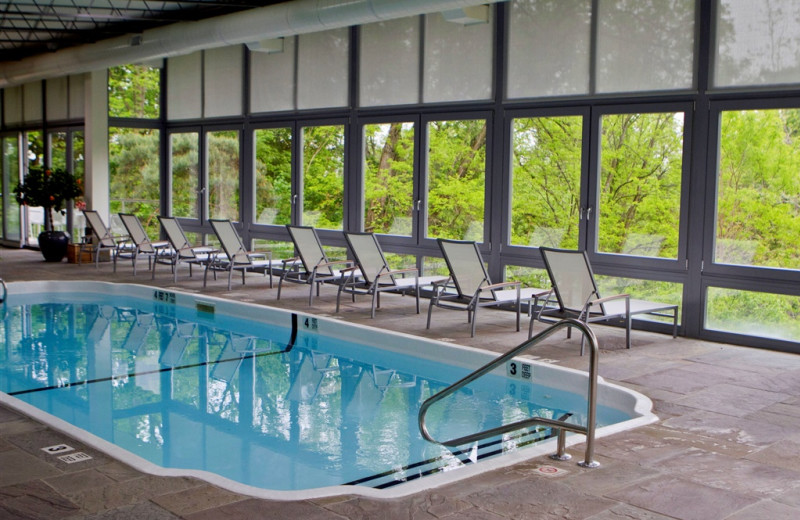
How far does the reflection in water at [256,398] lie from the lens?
5414 millimetres

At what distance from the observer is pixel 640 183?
→ 9000 mm

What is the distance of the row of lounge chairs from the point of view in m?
7.96

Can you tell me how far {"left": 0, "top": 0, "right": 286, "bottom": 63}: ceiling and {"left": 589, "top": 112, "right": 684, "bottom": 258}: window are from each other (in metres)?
5.72

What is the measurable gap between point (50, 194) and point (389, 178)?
6855mm

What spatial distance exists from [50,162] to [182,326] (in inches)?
366

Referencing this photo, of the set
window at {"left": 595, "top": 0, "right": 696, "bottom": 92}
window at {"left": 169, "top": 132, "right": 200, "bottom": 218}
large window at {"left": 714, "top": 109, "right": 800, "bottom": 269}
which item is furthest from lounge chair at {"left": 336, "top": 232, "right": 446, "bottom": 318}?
window at {"left": 169, "top": 132, "right": 200, "bottom": 218}

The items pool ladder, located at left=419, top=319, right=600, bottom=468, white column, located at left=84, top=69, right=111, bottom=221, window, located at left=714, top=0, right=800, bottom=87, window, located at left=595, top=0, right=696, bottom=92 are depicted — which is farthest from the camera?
white column, located at left=84, top=69, right=111, bottom=221

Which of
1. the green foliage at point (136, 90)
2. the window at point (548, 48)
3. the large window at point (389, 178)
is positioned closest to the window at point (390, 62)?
the large window at point (389, 178)

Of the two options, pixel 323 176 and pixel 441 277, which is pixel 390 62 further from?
pixel 441 277

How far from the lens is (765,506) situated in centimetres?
391

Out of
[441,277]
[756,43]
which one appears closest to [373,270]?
[441,277]

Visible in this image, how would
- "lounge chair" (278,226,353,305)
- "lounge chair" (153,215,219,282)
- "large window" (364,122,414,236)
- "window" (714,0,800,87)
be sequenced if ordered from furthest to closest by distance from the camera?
1. "lounge chair" (153,215,219,282)
2. "large window" (364,122,414,236)
3. "lounge chair" (278,226,353,305)
4. "window" (714,0,800,87)

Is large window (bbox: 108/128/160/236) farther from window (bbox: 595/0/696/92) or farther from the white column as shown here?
window (bbox: 595/0/696/92)

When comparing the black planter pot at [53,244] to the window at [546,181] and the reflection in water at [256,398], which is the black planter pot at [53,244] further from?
the window at [546,181]
